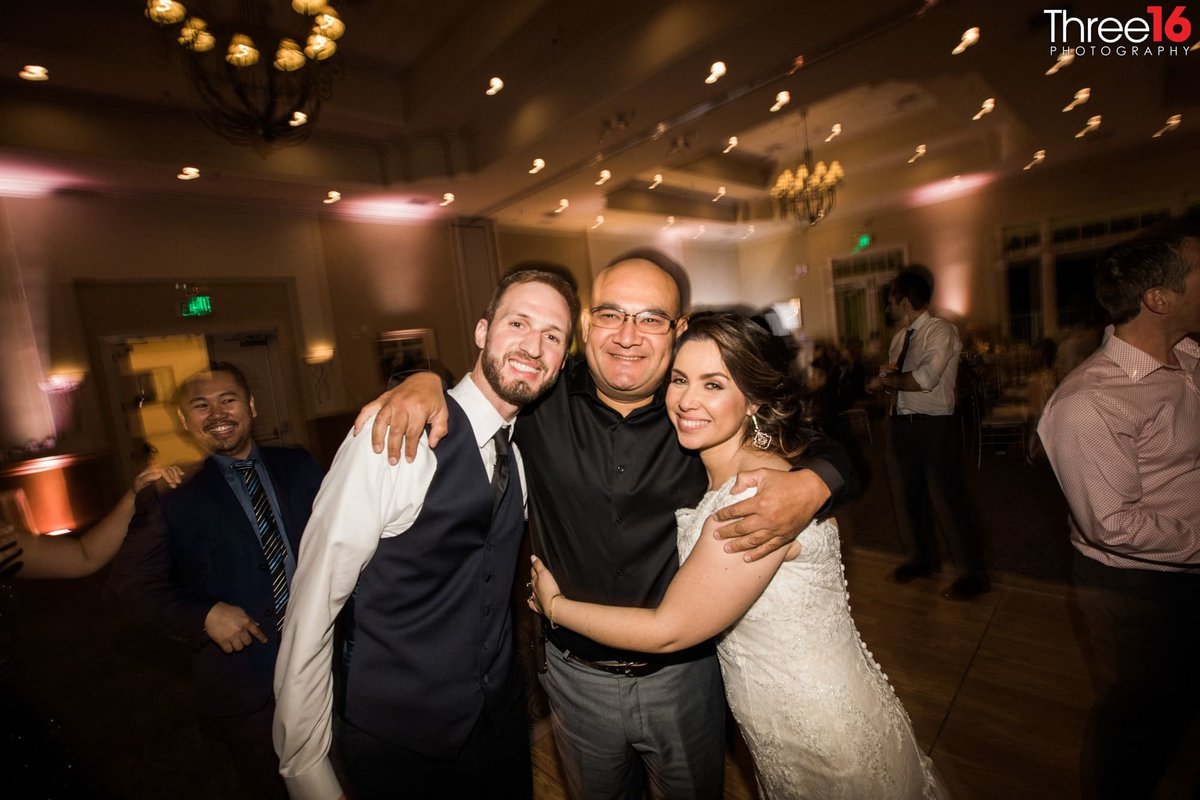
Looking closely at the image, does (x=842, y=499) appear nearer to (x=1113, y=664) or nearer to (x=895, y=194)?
(x=1113, y=664)

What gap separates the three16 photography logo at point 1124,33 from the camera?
4.02m

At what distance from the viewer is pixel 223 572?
1698mm

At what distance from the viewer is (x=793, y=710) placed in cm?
127

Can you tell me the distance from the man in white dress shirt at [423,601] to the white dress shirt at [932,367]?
2.84 meters

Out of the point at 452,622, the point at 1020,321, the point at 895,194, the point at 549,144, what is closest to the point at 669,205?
the point at 895,194

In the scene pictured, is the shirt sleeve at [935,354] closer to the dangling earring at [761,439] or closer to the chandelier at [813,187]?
the dangling earring at [761,439]

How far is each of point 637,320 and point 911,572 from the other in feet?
10.9

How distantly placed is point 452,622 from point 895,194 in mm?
9404

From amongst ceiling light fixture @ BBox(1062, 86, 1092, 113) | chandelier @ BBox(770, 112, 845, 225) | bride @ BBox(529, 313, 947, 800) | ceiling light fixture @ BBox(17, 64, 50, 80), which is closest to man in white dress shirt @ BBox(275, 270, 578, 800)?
bride @ BBox(529, 313, 947, 800)

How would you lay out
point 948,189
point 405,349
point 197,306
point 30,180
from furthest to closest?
point 405,349
point 948,189
point 197,306
point 30,180

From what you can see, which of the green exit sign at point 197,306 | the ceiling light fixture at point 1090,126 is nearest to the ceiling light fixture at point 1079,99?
the ceiling light fixture at point 1090,126

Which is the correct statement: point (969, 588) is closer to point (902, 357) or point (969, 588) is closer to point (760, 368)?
point (902, 357)

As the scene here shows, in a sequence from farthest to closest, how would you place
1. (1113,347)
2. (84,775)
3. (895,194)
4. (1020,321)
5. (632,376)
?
(895,194)
(1020,321)
(1113,347)
(632,376)
(84,775)

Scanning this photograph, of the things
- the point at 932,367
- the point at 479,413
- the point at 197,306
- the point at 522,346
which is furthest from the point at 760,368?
the point at 197,306
